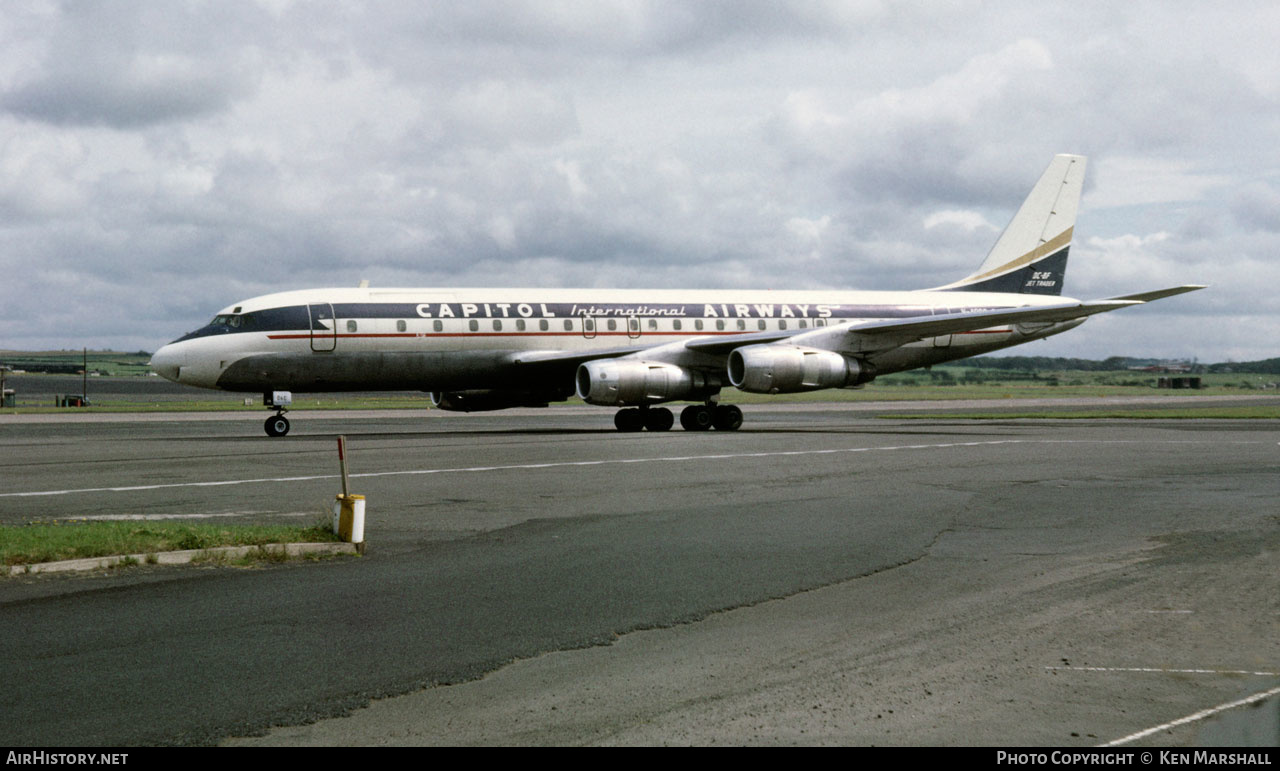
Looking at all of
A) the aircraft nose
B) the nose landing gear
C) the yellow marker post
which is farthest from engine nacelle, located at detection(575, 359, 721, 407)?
the yellow marker post

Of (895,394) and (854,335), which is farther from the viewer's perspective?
(895,394)

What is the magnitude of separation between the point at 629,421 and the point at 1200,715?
27695 mm

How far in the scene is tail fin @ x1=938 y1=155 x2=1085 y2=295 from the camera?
38.9m

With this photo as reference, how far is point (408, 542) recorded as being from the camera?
11680mm

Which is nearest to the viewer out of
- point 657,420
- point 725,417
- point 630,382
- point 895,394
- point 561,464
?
point 561,464

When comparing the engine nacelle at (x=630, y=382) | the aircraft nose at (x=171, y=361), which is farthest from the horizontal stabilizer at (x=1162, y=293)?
the aircraft nose at (x=171, y=361)

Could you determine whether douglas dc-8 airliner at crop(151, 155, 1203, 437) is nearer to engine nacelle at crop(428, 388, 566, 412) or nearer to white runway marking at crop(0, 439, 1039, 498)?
engine nacelle at crop(428, 388, 566, 412)

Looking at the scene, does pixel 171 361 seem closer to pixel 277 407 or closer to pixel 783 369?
pixel 277 407

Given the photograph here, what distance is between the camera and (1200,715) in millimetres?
5602

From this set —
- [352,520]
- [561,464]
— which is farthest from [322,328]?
[352,520]

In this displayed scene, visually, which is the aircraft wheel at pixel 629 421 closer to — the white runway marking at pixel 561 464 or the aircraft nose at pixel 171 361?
the white runway marking at pixel 561 464

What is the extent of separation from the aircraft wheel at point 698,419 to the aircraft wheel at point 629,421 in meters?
1.46

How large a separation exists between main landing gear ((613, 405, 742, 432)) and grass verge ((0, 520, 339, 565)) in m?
20.9
